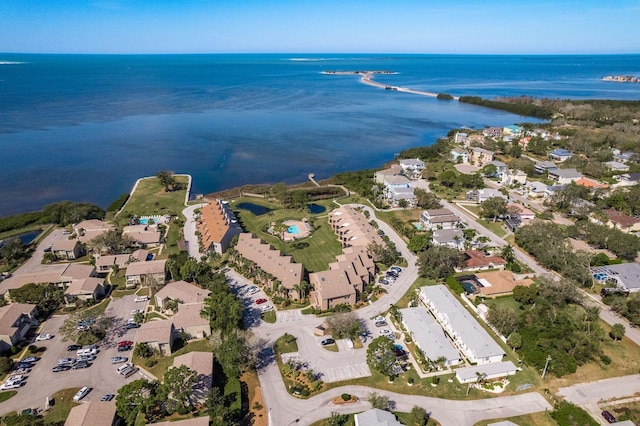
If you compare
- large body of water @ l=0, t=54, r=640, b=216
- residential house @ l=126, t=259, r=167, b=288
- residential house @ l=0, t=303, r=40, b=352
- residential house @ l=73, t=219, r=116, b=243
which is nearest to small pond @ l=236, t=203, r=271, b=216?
large body of water @ l=0, t=54, r=640, b=216

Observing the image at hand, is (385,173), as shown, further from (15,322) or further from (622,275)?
(15,322)

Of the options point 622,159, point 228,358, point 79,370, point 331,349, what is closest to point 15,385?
point 79,370

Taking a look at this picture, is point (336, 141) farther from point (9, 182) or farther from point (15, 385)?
point (15, 385)

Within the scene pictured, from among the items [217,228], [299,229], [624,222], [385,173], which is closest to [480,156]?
[385,173]

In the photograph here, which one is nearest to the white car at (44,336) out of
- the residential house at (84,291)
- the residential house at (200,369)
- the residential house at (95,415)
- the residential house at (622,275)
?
the residential house at (84,291)

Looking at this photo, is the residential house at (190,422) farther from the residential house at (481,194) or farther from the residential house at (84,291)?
the residential house at (481,194)

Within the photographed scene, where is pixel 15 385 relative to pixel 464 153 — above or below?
below

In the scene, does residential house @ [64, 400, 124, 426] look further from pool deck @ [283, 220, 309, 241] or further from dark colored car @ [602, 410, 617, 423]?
dark colored car @ [602, 410, 617, 423]

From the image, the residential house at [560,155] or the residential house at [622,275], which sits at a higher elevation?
the residential house at [560,155]
